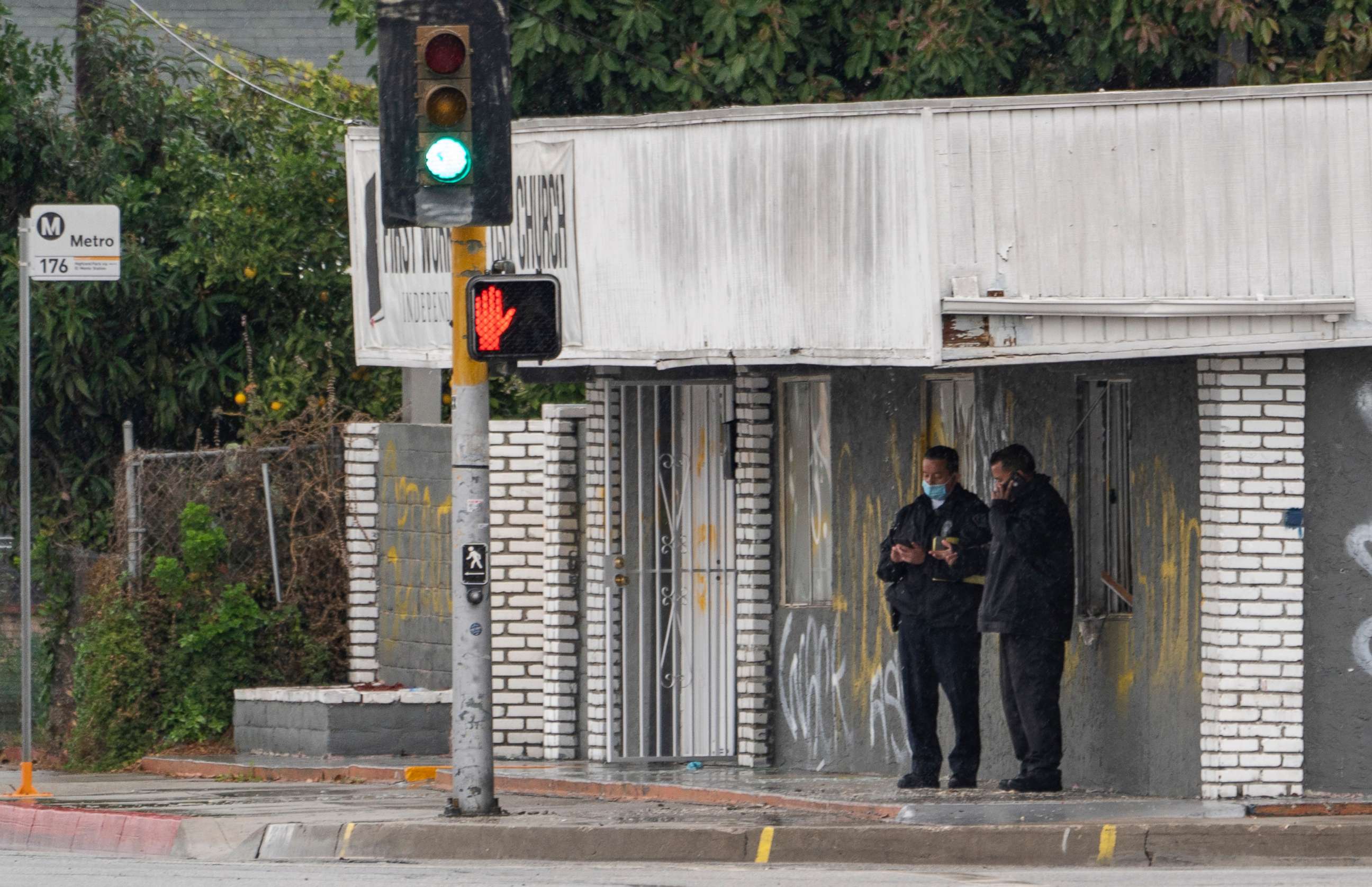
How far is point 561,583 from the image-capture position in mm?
14312

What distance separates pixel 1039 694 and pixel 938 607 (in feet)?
2.44

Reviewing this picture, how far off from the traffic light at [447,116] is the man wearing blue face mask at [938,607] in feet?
9.39

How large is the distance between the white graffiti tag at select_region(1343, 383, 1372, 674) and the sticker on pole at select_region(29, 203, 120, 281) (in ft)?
23.5

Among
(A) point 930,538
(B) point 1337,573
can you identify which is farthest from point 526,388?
(B) point 1337,573

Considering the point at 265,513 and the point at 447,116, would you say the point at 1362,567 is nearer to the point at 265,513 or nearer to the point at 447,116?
the point at 447,116

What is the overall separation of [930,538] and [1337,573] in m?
2.11

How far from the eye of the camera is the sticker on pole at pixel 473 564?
35.2ft

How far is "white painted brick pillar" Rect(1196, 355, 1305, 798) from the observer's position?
10805 mm

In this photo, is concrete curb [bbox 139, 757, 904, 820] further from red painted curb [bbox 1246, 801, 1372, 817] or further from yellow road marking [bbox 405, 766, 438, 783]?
red painted curb [bbox 1246, 801, 1372, 817]

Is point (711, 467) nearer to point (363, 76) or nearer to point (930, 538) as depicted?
point (930, 538)

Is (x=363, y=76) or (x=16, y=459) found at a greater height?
(x=363, y=76)

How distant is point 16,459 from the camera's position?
1916 centimetres

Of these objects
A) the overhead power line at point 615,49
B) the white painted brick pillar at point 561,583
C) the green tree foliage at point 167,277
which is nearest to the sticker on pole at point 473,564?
the white painted brick pillar at point 561,583

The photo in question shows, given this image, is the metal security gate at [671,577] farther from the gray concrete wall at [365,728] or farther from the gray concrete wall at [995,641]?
the gray concrete wall at [365,728]
